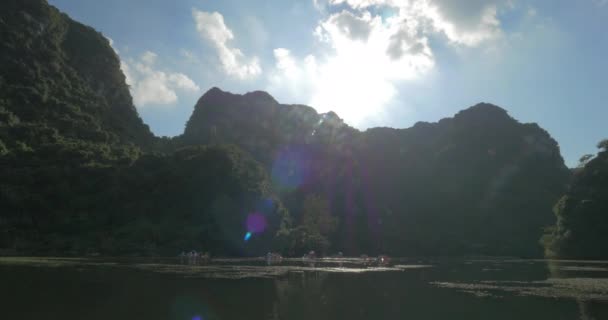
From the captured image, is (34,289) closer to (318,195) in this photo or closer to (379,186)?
(318,195)

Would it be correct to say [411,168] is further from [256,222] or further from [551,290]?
[551,290]

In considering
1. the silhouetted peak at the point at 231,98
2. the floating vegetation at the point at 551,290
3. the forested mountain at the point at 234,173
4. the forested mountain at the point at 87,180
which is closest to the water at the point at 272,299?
the floating vegetation at the point at 551,290

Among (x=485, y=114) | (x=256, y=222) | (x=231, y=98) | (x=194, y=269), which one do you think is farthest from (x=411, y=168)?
(x=194, y=269)

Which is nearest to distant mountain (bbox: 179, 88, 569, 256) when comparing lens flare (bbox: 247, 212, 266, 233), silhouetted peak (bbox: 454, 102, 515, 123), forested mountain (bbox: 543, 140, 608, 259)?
silhouetted peak (bbox: 454, 102, 515, 123)

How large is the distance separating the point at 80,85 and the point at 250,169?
4813cm

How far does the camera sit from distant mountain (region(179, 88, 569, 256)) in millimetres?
107750

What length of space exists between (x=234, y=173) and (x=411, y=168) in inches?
3244

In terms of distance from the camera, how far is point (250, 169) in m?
78.6

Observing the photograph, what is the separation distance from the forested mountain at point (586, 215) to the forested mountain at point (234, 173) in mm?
28277

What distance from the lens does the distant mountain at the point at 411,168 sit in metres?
108

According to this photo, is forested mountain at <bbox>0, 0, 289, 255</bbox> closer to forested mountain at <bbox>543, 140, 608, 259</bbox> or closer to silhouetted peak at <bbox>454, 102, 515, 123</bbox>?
forested mountain at <bbox>543, 140, 608, 259</bbox>

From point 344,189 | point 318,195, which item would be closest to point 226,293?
point 318,195

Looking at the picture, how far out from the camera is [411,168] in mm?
142000

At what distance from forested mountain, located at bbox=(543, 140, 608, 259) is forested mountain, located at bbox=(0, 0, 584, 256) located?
92.8 ft
